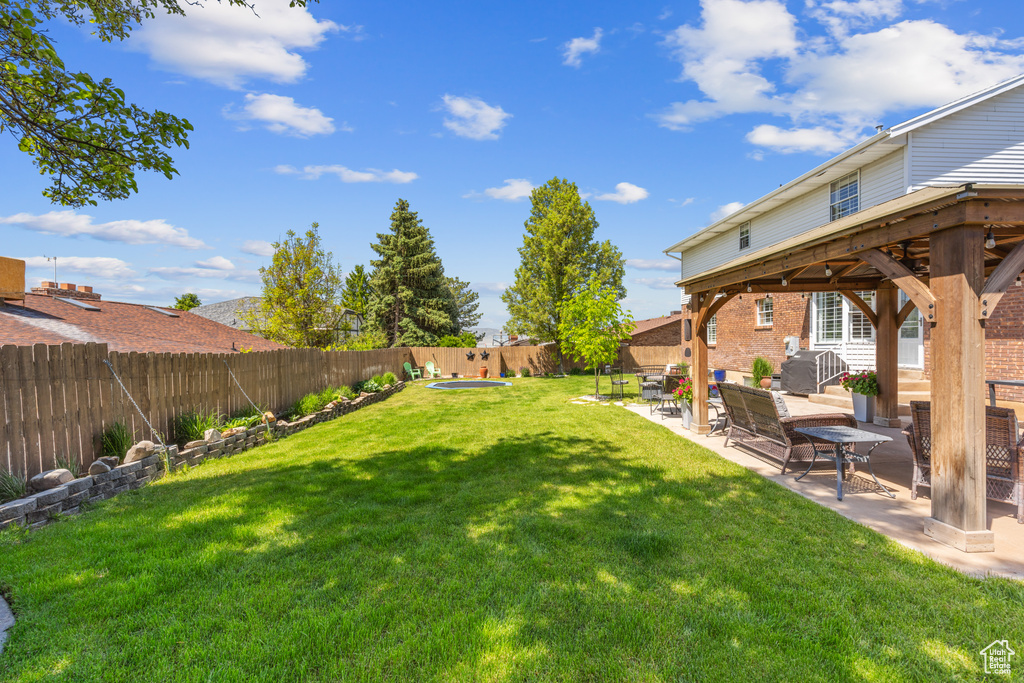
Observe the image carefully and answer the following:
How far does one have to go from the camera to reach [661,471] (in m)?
6.59

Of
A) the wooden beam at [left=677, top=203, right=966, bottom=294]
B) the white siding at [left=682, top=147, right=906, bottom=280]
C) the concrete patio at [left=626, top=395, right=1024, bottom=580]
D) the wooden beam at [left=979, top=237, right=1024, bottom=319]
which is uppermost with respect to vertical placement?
the white siding at [left=682, top=147, right=906, bottom=280]

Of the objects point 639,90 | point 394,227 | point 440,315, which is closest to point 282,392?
Answer: point 639,90

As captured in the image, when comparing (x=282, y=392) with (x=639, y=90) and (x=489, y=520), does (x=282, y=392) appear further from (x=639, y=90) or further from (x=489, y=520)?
(x=639, y=90)

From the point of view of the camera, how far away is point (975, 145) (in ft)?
37.6

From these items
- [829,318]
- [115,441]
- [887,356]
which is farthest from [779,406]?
[829,318]

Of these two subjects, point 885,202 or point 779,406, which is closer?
point 779,406

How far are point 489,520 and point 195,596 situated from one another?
2.49 meters

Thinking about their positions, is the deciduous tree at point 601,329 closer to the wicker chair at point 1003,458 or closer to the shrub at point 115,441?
the wicker chair at point 1003,458

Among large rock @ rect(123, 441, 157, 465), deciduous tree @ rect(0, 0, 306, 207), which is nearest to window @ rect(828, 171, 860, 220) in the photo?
deciduous tree @ rect(0, 0, 306, 207)

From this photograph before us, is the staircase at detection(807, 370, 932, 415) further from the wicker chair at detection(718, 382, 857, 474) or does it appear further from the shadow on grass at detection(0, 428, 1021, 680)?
the shadow on grass at detection(0, 428, 1021, 680)

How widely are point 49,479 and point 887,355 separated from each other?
13325 mm

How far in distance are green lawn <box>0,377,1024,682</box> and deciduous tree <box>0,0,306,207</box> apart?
364 centimetres

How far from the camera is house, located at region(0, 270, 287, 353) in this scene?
10.8m

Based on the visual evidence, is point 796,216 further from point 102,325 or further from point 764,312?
point 102,325
